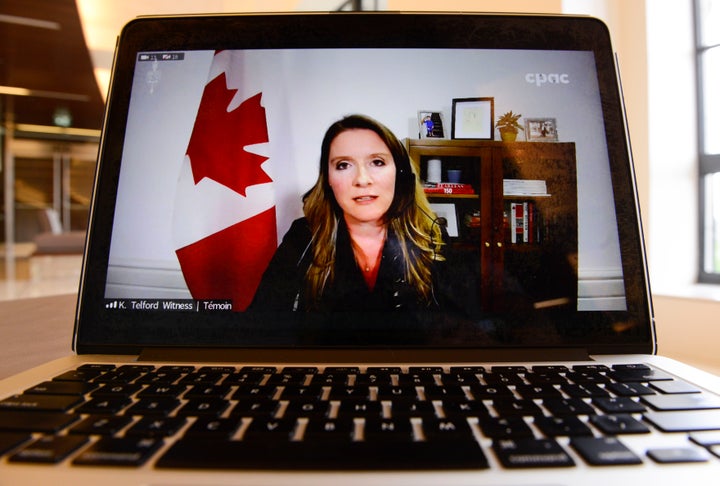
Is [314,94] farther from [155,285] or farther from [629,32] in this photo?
[629,32]

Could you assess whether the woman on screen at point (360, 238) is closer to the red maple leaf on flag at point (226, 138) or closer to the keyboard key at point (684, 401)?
the red maple leaf on flag at point (226, 138)

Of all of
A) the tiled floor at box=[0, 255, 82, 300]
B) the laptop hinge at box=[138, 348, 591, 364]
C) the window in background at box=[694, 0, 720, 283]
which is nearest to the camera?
the laptop hinge at box=[138, 348, 591, 364]

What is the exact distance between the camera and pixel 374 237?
22.9 inches

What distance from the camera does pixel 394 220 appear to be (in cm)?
58

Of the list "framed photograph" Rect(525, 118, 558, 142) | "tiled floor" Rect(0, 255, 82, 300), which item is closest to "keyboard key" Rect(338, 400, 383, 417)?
"framed photograph" Rect(525, 118, 558, 142)

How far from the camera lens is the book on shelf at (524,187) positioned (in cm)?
57

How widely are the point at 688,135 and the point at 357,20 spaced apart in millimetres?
1800

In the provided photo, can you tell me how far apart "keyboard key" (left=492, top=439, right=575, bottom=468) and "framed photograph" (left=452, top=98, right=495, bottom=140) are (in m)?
0.39

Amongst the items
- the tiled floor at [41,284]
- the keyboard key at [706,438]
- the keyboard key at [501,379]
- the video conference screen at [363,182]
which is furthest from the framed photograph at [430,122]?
the tiled floor at [41,284]

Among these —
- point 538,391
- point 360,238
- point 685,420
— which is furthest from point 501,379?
point 360,238

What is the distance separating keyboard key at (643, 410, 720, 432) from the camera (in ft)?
1.11

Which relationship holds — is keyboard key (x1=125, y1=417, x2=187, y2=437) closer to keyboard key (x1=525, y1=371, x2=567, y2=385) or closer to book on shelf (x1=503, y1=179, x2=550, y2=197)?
keyboard key (x1=525, y1=371, x2=567, y2=385)

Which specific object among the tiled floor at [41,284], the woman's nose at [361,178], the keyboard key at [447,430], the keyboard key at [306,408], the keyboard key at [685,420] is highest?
the woman's nose at [361,178]

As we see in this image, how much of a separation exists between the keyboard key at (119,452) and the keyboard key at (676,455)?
0.35 metres
